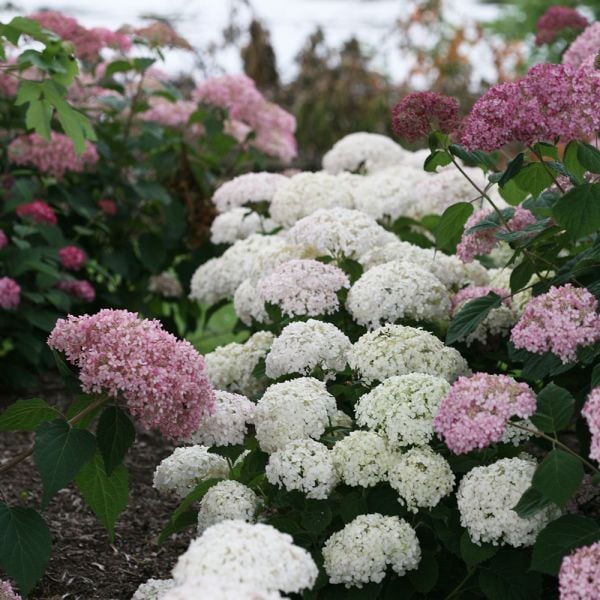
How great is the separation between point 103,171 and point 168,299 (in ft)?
2.37

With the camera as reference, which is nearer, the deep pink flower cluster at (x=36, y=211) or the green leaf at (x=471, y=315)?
the green leaf at (x=471, y=315)

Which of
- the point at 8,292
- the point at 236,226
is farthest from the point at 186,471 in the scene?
the point at 8,292

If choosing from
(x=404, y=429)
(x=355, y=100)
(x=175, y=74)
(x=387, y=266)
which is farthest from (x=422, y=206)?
(x=175, y=74)

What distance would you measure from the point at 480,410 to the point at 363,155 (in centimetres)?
293

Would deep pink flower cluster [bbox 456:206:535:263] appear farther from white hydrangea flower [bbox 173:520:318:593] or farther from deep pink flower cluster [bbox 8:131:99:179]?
deep pink flower cluster [bbox 8:131:99:179]

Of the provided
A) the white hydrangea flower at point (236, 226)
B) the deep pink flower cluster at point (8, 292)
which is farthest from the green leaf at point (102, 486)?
the deep pink flower cluster at point (8, 292)

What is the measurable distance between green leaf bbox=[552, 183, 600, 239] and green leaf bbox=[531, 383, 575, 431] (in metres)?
0.41

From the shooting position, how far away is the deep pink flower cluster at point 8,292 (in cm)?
441

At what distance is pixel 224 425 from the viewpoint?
2.67 m

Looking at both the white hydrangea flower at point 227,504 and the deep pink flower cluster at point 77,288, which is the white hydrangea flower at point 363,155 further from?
the white hydrangea flower at point 227,504

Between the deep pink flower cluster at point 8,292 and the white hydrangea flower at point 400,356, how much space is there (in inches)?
80.9

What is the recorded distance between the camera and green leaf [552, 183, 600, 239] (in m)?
2.48

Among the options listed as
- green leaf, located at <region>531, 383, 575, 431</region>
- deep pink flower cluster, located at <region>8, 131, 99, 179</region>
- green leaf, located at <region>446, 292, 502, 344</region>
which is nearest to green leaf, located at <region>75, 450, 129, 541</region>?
green leaf, located at <region>446, 292, 502, 344</region>

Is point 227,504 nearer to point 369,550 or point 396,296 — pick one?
point 369,550
